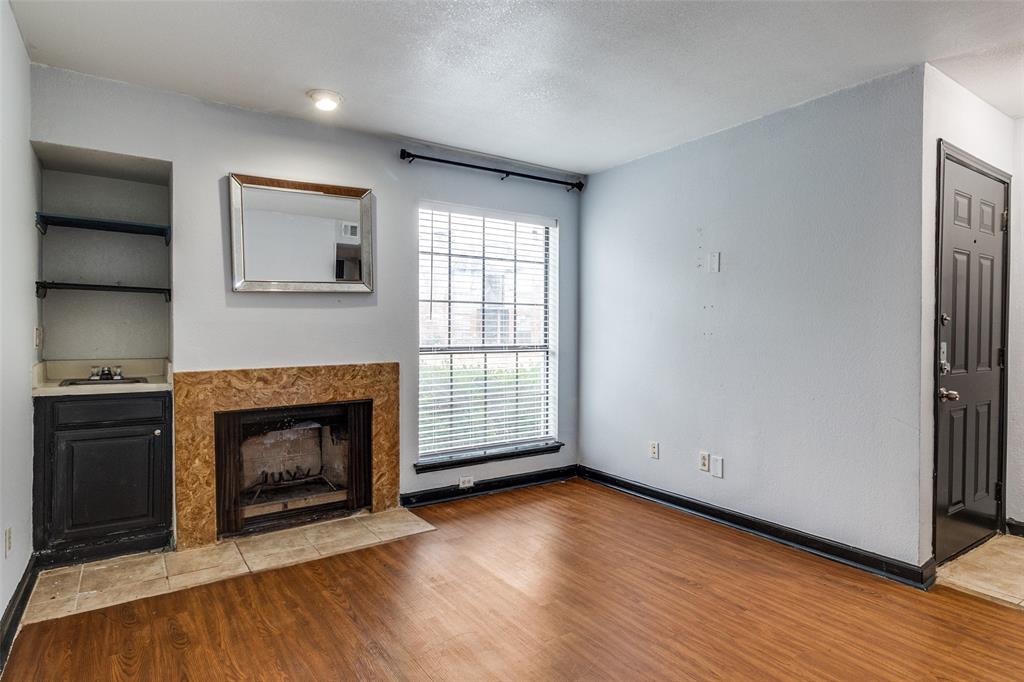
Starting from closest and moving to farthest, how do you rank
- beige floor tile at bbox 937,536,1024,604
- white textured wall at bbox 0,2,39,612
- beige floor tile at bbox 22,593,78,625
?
white textured wall at bbox 0,2,39,612, beige floor tile at bbox 22,593,78,625, beige floor tile at bbox 937,536,1024,604

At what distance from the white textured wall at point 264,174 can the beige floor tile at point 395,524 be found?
0.24 meters

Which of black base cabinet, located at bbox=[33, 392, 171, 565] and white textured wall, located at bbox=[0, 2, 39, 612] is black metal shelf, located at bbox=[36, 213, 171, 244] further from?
black base cabinet, located at bbox=[33, 392, 171, 565]

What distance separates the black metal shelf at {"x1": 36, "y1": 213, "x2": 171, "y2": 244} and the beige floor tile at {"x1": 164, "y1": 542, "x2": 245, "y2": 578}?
183cm

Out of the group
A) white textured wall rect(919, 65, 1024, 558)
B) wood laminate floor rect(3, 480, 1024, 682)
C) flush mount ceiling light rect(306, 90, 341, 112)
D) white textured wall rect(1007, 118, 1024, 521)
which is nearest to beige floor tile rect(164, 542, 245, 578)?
wood laminate floor rect(3, 480, 1024, 682)

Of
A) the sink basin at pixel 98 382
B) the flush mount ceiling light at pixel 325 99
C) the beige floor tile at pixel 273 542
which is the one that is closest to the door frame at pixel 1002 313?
the flush mount ceiling light at pixel 325 99

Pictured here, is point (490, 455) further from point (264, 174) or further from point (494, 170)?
point (264, 174)

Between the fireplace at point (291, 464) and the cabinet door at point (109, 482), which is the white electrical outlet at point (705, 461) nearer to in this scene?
the fireplace at point (291, 464)

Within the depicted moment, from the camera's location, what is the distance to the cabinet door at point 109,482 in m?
3.10

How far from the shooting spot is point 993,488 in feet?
11.6

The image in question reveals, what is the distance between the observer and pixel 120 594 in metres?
2.81

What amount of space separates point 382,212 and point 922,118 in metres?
3.15

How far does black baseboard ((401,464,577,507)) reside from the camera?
4227mm

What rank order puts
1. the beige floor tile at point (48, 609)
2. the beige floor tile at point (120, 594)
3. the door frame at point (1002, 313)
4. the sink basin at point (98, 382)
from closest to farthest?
the beige floor tile at point (48, 609) → the beige floor tile at point (120, 594) → the door frame at point (1002, 313) → the sink basin at point (98, 382)

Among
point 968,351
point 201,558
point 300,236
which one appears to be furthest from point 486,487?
point 968,351
